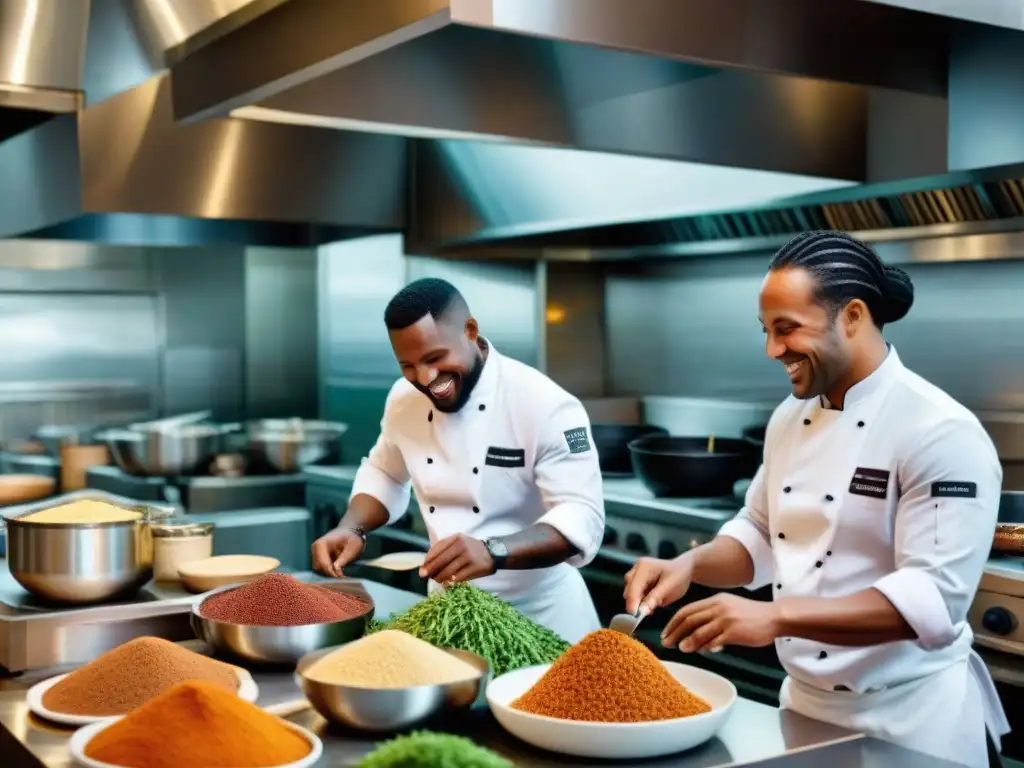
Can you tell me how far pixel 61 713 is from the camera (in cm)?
172

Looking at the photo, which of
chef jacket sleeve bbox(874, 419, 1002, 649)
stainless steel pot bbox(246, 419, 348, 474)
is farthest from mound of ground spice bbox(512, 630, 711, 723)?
→ stainless steel pot bbox(246, 419, 348, 474)

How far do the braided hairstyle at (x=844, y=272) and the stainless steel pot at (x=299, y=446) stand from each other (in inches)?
132

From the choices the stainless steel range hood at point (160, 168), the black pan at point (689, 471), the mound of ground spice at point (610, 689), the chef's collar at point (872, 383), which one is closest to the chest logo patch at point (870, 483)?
the chef's collar at point (872, 383)

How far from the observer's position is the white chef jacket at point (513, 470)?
8.61 feet

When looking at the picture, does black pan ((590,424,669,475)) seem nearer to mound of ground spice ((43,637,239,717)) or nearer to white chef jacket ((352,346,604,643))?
white chef jacket ((352,346,604,643))

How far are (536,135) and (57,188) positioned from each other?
6.15 feet

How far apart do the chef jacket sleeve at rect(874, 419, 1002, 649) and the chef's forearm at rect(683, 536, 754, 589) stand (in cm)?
34

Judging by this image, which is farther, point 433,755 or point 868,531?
point 868,531

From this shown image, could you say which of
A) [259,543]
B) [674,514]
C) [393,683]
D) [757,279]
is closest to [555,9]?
[393,683]

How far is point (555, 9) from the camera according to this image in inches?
77.1

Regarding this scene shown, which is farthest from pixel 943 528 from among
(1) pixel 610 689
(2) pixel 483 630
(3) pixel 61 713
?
(3) pixel 61 713

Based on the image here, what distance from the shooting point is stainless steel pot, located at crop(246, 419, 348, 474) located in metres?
5.02

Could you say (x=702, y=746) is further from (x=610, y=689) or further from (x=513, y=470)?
(x=513, y=470)

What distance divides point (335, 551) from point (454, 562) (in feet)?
1.20
